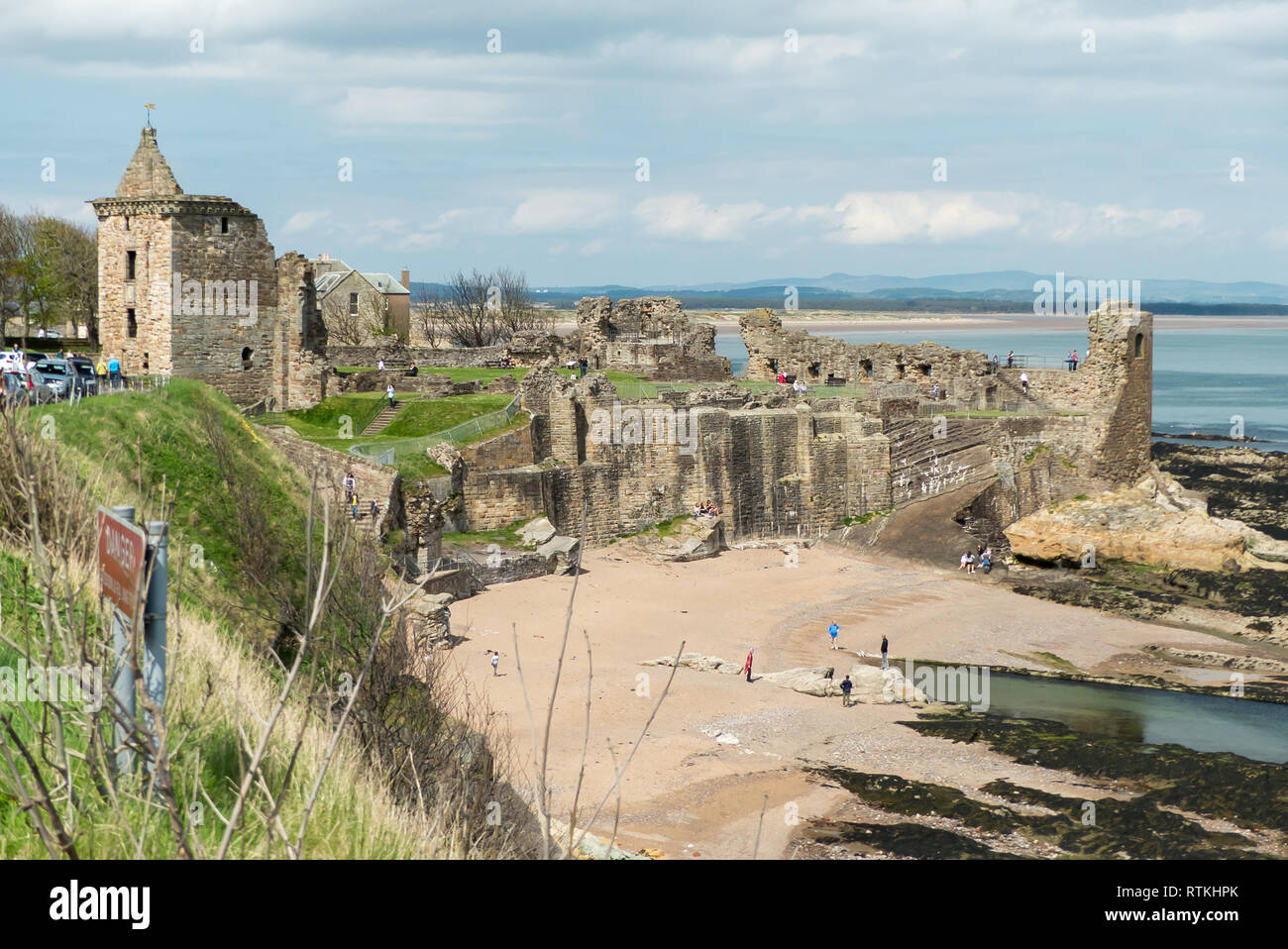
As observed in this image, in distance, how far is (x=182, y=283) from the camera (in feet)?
116

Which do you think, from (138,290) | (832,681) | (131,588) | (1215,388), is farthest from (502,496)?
(1215,388)

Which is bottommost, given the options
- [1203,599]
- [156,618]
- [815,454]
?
[1203,599]

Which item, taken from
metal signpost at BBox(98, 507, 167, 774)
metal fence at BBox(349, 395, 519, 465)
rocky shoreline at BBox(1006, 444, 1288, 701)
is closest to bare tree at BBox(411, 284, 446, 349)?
metal fence at BBox(349, 395, 519, 465)

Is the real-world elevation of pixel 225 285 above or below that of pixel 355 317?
below

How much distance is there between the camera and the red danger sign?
535 centimetres

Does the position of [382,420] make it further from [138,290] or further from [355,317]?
[355,317]

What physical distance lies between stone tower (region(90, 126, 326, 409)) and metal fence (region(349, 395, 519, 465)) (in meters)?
4.58

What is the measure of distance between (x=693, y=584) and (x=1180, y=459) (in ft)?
135

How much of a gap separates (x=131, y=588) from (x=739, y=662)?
25.9 m

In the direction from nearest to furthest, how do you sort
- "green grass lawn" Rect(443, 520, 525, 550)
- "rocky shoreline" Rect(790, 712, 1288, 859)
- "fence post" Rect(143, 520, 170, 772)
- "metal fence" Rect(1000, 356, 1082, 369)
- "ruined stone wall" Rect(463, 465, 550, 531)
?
"fence post" Rect(143, 520, 170, 772) → "rocky shoreline" Rect(790, 712, 1288, 859) → "green grass lawn" Rect(443, 520, 525, 550) → "ruined stone wall" Rect(463, 465, 550, 531) → "metal fence" Rect(1000, 356, 1082, 369)

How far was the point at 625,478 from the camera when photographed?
4166 cm

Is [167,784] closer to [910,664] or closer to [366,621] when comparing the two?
[366,621]

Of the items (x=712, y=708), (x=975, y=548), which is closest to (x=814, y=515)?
(x=975, y=548)

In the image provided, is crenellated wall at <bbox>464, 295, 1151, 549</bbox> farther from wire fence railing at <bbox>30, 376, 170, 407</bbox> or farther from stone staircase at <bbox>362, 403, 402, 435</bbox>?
wire fence railing at <bbox>30, 376, 170, 407</bbox>
